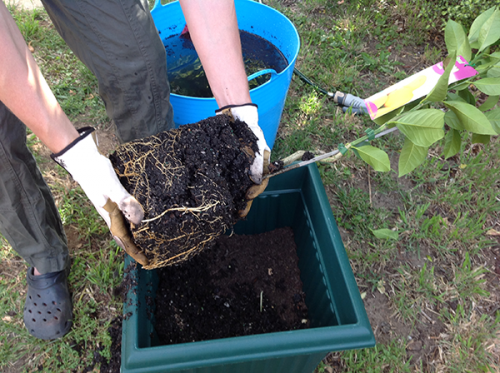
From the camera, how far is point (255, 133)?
1166mm

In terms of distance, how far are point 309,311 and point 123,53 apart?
1.29 m

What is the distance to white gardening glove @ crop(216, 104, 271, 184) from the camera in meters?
1.12

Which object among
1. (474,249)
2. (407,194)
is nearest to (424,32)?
(407,194)

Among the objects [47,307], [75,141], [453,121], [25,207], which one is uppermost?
[75,141]

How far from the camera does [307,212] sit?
1.44 meters

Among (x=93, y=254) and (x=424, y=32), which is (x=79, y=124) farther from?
(x=424, y=32)

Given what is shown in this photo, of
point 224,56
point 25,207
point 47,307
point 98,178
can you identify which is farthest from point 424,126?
point 47,307

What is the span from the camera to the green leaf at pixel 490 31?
0.98 m

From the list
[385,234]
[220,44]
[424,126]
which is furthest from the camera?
[385,234]

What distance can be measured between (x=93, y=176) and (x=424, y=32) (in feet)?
9.42

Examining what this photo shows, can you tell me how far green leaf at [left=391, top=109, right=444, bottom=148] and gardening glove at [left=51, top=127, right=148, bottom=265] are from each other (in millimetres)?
775

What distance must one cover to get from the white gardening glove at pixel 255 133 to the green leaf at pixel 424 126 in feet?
1.39

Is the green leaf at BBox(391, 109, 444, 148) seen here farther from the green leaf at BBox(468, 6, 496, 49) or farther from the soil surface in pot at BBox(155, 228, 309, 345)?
the soil surface in pot at BBox(155, 228, 309, 345)

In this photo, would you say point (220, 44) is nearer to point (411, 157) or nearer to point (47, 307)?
point (411, 157)
